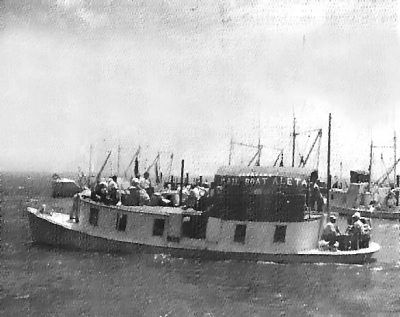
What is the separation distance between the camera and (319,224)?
19141 millimetres

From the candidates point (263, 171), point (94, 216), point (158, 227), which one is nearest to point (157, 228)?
point (158, 227)

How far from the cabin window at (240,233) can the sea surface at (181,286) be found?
80cm

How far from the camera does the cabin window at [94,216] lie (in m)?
20.3

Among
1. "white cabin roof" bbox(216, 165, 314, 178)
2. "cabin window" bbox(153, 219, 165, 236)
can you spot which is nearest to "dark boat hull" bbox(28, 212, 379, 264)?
"cabin window" bbox(153, 219, 165, 236)

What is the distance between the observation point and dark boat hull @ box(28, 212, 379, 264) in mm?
18234

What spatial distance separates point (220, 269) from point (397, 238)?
16010 millimetres

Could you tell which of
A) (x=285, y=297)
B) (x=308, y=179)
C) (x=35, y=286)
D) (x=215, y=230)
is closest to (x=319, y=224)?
(x=308, y=179)

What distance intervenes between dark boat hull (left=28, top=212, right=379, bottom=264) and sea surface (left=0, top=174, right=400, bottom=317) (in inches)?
9.9

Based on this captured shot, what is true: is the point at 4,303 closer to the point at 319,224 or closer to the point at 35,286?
the point at 35,286

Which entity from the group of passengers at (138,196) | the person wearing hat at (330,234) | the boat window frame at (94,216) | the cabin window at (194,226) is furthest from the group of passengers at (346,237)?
the boat window frame at (94,216)

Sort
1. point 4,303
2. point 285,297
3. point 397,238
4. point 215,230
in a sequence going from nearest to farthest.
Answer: point 4,303, point 285,297, point 215,230, point 397,238

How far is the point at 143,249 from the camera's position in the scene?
63.2 feet

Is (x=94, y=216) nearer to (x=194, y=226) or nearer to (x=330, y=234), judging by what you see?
(x=194, y=226)

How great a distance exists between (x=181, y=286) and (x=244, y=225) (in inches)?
155
